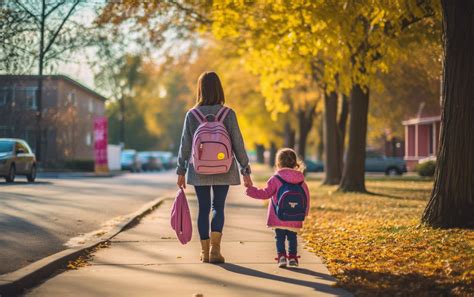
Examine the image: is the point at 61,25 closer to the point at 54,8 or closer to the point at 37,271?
the point at 54,8

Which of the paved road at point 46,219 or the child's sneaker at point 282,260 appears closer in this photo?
the child's sneaker at point 282,260

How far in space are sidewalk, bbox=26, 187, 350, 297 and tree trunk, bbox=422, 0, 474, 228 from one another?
223cm

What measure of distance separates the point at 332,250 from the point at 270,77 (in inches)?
511

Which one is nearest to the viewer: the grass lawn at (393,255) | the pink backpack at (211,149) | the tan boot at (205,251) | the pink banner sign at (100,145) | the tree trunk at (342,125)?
the grass lawn at (393,255)

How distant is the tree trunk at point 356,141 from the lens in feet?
74.1

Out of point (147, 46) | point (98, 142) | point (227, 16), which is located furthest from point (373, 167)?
point (227, 16)

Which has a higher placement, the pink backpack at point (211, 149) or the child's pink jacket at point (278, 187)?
the pink backpack at point (211, 149)

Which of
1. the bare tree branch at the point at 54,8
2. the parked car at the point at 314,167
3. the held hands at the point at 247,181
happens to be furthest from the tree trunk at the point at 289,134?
the held hands at the point at 247,181

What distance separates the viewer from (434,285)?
669 cm

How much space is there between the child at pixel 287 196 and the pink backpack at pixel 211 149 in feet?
1.47

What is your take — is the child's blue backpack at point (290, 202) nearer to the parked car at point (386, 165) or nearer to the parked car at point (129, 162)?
the parked car at point (386, 165)

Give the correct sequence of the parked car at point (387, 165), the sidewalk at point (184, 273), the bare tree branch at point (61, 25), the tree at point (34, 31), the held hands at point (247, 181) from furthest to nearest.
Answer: the parked car at point (387, 165) → the bare tree branch at point (61, 25) → the tree at point (34, 31) → the held hands at point (247, 181) → the sidewalk at point (184, 273)

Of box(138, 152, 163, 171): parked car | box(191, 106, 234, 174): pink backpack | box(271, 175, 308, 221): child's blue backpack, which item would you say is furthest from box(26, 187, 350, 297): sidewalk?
box(138, 152, 163, 171): parked car

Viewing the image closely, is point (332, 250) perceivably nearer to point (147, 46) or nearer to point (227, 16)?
point (227, 16)
